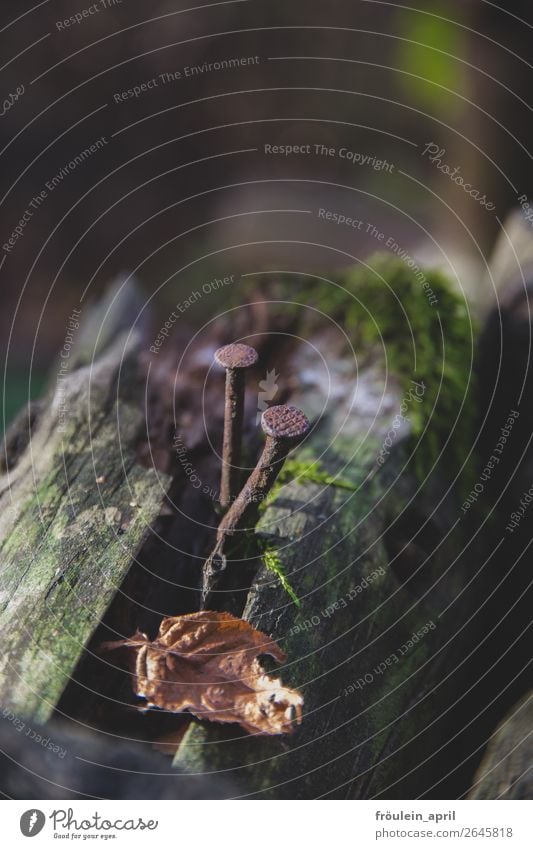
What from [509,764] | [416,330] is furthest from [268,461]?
[416,330]

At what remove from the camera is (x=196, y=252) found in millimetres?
6180

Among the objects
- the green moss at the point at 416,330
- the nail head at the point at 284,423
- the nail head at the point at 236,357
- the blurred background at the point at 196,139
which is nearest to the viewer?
the nail head at the point at 284,423

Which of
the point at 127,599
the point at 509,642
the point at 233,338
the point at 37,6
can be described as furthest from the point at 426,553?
the point at 37,6

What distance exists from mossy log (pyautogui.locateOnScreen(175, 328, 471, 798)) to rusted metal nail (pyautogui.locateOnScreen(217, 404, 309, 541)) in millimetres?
110

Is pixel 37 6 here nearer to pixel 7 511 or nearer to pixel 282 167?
pixel 282 167

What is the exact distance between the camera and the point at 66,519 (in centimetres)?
225

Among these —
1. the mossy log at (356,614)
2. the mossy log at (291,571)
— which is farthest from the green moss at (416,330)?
the mossy log at (356,614)

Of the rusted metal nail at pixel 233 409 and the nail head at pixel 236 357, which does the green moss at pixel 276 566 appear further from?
the nail head at pixel 236 357

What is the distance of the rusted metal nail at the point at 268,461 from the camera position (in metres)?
1.90

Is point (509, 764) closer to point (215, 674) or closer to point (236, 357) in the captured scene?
point (215, 674)

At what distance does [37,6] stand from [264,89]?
2.24 meters

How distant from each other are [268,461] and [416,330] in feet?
4.74

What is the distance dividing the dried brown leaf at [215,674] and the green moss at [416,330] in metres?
1.11
